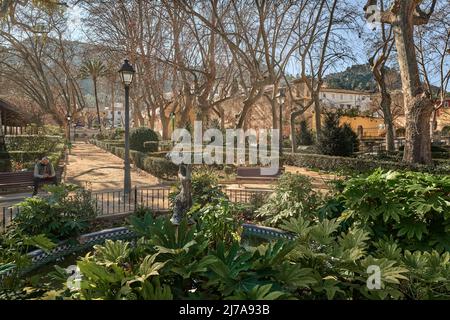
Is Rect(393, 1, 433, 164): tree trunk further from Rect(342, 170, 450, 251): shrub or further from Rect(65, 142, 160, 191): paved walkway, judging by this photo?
Rect(342, 170, 450, 251): shrub

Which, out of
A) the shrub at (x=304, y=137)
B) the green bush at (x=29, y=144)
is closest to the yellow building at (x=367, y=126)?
the shrub at (x=304, y=137)

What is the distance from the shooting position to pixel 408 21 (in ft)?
47.2

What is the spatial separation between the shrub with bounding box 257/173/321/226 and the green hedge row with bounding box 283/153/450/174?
5998 mm

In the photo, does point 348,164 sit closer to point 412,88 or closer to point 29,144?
point 412,88

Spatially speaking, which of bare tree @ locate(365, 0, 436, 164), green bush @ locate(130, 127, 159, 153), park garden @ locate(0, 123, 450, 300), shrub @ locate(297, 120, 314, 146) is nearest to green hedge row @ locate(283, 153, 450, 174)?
bare tree @ locate(365, 0, 436, 164)

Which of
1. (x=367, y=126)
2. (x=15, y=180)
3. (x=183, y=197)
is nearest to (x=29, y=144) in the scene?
(x=15, y=180)

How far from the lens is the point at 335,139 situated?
826 inches

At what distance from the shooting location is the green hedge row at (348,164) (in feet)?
45.0

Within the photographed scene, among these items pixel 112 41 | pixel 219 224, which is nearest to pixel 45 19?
pixel 112 41

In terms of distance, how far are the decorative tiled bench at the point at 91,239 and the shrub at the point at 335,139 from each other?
15.2m

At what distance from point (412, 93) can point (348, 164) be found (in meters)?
4.48

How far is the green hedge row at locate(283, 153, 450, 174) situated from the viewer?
13703 mm

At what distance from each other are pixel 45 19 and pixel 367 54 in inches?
928
